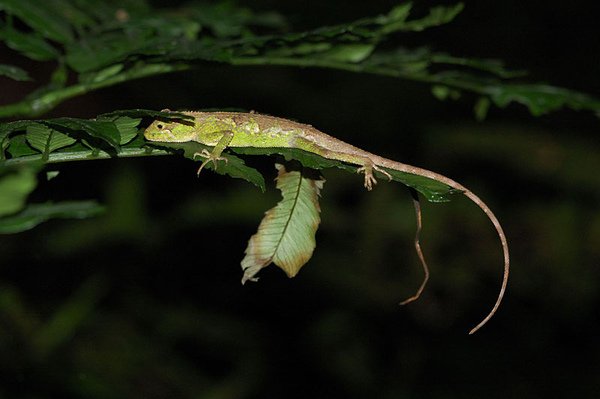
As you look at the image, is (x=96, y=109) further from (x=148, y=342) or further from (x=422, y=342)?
(x=422, y=342)

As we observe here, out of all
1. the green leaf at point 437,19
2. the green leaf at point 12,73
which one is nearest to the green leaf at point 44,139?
the green leaf at point 12,73

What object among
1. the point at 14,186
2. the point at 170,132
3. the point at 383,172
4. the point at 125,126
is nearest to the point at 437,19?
the point at 383,172

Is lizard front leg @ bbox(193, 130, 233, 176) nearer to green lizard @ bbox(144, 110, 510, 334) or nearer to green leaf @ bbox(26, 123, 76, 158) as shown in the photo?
green lizard @ bbox(144, 110, 510, 334)

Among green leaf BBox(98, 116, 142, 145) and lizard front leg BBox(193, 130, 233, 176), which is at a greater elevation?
Answer: green leaf BBox(98, 116, 142, 145)

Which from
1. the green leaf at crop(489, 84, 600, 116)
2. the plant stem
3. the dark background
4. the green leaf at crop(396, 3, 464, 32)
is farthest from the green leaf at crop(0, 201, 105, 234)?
the dark background

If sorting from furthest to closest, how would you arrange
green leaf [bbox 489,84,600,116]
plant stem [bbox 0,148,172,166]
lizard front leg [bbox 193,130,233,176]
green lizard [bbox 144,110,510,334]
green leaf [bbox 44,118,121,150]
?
green leaf [bbox 489,84,600,116] < green lizard [bbox 144,110,510,334] < lizard front leg [bbox 193,130,233,176] < plant stem [bbox 0,148,172,166] < green leaf [bbox 44,118,121,150]
